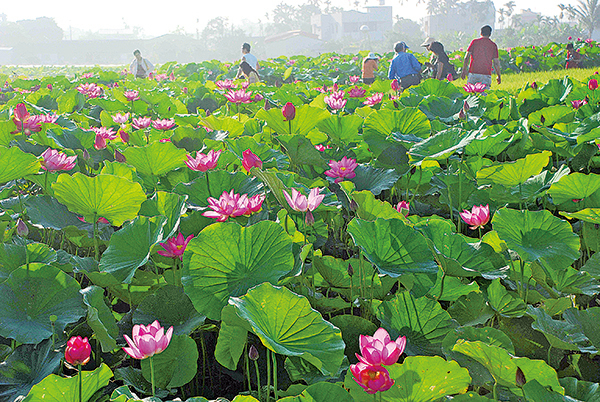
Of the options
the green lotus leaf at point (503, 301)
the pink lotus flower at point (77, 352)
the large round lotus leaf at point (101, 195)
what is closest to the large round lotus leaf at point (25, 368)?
the pink lotus flower at point (77, 352)

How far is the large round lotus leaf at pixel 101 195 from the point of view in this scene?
52.6 inches

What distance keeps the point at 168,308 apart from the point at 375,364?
1.93 ft

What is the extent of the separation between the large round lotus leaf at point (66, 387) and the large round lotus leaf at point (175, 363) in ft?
0.38

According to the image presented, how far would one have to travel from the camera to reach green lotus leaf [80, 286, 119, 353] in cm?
101

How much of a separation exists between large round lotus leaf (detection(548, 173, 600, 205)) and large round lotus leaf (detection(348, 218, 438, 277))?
73 centimetres

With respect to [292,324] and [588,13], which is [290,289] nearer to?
[292,324]

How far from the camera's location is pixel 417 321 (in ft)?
3.69

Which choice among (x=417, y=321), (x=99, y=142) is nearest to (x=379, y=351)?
(x=417, y=321)

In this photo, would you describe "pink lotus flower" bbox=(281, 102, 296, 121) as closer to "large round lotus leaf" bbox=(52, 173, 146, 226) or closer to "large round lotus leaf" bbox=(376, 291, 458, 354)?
"large round lotus leaf" bbox=(52, 173, 146, 226)

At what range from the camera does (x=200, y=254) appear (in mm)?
1036

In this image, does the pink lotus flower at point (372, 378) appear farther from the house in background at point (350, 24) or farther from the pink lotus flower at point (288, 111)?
the house in background at point (350, 24)

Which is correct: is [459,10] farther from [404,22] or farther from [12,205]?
[12,205]

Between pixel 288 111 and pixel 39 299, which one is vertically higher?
pixel 288 111

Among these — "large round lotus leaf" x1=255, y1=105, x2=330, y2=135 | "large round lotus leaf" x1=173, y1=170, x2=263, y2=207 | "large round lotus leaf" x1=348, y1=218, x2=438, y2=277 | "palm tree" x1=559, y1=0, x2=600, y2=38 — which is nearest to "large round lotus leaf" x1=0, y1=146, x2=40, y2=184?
"large round lotus leaf" x1=173, y1=170, x2=263, y2=207
